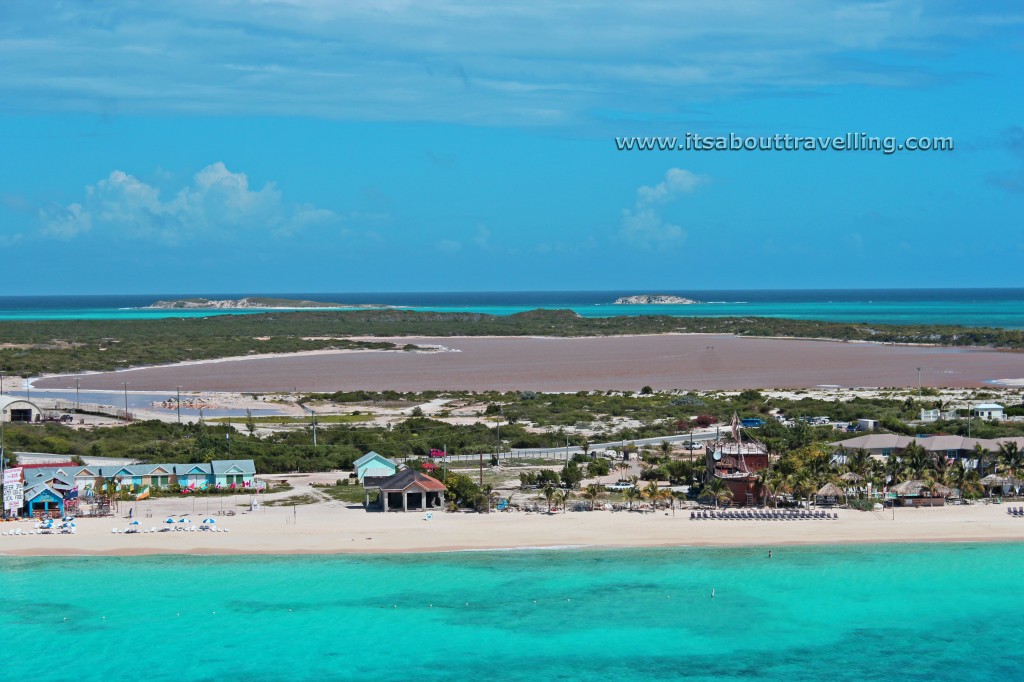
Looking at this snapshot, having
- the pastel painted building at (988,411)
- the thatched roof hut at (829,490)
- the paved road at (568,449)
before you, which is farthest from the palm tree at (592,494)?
the pastel painted building at (988,411)

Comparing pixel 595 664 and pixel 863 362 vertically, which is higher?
pixel 863 362

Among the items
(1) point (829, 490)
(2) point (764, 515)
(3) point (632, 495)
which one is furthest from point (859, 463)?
(3) point (632, 495)

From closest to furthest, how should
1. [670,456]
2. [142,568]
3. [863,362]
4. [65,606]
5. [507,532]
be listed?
[65,606] < [142,568] < [507,532] < [670,456] < [863,362]

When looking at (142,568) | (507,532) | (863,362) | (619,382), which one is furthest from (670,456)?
(863,362)

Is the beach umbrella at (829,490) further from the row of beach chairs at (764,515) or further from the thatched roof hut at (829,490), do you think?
the row of beach chairs at (764,515)

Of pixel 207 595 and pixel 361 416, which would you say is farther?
pixel 361 416

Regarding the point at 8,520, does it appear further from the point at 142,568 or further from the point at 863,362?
the point at 863,362

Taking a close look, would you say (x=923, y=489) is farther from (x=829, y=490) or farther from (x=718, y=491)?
(x=718, y=491)

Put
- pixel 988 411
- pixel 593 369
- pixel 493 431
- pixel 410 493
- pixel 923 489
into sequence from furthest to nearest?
pixel 593 369
pixel 988 411
pixel 493 431
pixel 923 489
pixel 410 493
